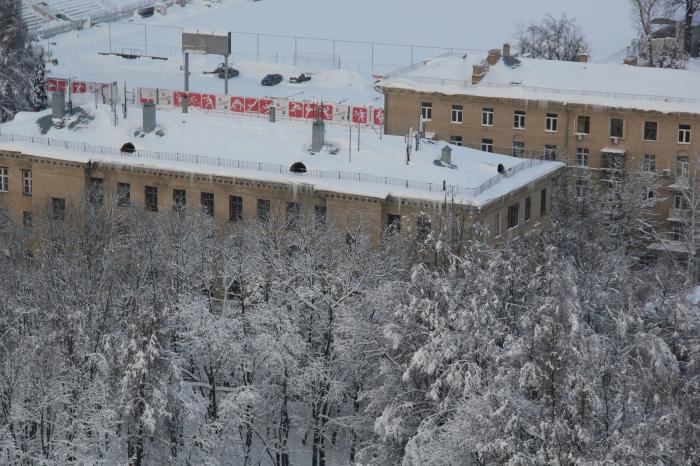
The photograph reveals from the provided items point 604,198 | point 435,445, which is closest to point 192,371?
point 435,445

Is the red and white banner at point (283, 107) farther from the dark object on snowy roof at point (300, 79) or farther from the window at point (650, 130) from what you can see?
the dark object on snowy roof at point (300, 79)

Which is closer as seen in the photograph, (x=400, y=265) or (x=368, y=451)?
(x=368, y=451)

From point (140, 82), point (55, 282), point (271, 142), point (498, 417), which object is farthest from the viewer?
point (140, 82)

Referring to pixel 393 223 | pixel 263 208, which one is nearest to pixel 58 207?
pixel 263 208

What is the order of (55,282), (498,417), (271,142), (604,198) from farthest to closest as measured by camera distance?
(604,198) < (271,142) < (55,282) < (498,417)

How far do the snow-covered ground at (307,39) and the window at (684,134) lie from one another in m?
37.9

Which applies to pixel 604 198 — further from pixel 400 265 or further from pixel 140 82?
pixel 140 82

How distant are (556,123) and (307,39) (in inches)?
3000

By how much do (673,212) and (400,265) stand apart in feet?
103

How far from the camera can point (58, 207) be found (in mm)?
90000

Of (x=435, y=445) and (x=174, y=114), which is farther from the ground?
(x=174, y=114)

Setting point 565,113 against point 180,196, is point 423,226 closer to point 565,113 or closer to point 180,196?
point 180,196

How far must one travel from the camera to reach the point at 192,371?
76.1 m

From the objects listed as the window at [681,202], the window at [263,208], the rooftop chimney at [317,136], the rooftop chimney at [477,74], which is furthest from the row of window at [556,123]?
the window at [263,208]
